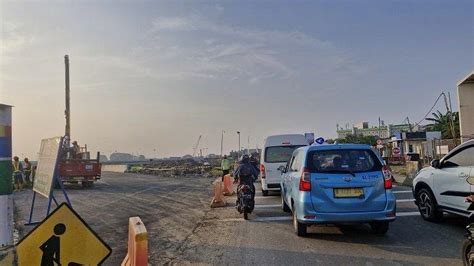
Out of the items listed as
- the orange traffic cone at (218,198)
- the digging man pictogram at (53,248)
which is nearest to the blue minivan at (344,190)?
the digging man pictogram at (53,248)

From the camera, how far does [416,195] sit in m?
10.4

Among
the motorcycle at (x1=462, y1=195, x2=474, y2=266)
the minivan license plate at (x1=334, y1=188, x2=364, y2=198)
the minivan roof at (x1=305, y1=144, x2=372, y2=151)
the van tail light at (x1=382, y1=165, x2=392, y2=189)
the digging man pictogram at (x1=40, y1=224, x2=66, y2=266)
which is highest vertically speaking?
the minivan roof at (x1=305, y1=144, x2=372, y2=151)

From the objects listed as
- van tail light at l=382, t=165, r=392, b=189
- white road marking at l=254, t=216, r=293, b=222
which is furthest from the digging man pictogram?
white road marking at l=254, t=216, r=293, b=222

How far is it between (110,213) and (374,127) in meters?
120

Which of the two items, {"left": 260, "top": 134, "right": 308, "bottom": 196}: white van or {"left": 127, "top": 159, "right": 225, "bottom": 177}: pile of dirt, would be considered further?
{"left": 127, "top": 159, "right": 225, "bottom": 177}: pile of dirt

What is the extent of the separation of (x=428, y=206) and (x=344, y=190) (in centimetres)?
294

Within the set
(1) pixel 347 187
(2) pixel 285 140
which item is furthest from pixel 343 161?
(2) pixel 285 140

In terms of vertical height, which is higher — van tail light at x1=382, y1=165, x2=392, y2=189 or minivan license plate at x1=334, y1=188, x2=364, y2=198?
van tail light at x1=382, y1=165, x2=392, y2=189

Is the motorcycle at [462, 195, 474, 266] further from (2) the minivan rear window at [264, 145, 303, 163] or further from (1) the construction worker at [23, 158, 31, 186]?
(1) the construction worker at [23, 158, 31, 186]

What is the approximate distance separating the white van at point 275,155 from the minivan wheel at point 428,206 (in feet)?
19.3

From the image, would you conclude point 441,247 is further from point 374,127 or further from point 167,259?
point 374,127

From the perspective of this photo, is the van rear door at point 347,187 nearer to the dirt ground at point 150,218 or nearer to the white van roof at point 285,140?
the dirt ground at point 150,218

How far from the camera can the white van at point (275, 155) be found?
15.6 m

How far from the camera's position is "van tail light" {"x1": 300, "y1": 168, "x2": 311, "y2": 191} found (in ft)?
27.0
